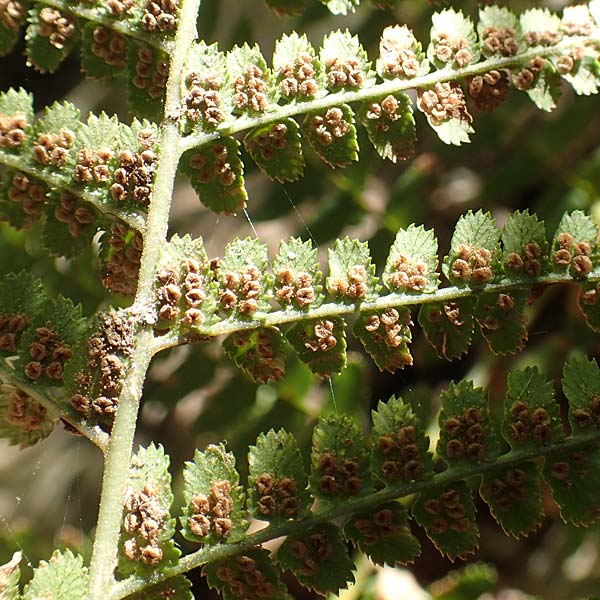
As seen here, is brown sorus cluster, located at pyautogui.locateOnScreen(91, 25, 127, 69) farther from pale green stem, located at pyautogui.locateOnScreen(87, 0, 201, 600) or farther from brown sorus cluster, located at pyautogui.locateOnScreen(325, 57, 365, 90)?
brown sorus cluster, located at pyautogui.locateOnScreen(325, 57, 365, 90)

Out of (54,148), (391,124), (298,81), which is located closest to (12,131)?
(54,148)

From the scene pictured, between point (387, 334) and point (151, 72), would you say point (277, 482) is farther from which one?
point (151, 72)

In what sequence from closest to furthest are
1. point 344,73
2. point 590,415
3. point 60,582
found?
point 60,582 → point 590,415 → point 344,73

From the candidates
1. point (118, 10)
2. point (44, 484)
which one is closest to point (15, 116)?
point (118, 10)

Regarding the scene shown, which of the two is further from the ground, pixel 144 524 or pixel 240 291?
pixel 240 291

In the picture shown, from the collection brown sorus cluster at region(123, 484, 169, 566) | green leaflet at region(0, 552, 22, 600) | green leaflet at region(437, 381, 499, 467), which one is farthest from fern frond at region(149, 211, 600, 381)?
green leaflet at region(0, 552, 22, 600)

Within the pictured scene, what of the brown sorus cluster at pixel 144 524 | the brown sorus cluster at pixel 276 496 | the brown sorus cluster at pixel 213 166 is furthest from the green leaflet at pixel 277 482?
the brown sorus cluster at pixel 213 166

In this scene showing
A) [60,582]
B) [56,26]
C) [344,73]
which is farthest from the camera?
[56,26]
